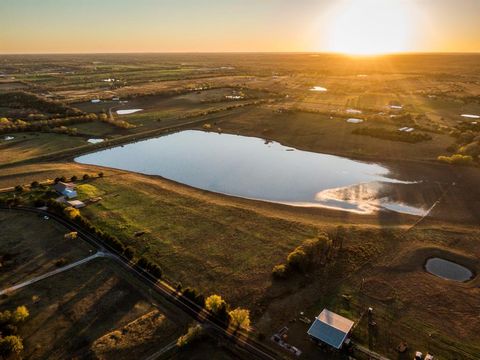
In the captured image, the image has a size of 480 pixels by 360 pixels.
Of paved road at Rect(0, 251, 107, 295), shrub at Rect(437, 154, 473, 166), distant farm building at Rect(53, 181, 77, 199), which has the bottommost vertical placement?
paved road at Rect(0, 251, 107, 295)

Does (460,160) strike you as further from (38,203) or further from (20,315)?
(38,203)

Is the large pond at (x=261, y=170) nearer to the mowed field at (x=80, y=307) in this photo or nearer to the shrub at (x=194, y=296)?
the shrub at (x=194, y=296)

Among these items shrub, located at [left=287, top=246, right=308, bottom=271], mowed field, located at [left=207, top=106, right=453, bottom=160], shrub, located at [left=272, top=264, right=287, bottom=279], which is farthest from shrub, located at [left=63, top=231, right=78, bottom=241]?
mowed field, located at [left=207, top=106, right=453, bottom=160]

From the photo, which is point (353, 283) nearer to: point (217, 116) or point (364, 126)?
point (364, 126)

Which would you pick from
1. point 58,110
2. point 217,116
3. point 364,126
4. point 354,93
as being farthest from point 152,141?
point 354,93

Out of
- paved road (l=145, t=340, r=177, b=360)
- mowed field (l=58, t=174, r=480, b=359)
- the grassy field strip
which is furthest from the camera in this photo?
the grassy field strip

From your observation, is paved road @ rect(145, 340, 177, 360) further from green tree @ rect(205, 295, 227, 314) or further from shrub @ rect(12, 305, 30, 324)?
shrub @ rect(12, 305, 30, 324)

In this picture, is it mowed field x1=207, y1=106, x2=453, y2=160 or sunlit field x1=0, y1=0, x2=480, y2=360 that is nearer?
sunlit field x1=0, y1=0, x2=480, y2=360
